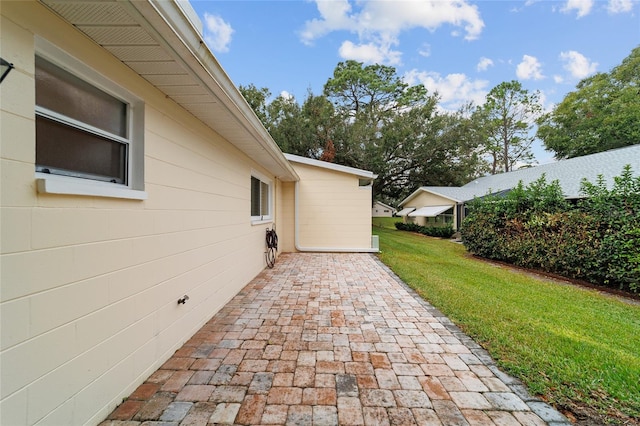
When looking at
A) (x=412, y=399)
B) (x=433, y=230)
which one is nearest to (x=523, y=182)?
(x=433, y=230)

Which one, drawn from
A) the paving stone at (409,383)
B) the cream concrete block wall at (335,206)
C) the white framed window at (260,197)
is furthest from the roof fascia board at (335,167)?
the paving stone at (409,383)

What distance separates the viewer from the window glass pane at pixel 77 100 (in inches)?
65.7

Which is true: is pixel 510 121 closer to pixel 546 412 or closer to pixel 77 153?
pixel 546 412

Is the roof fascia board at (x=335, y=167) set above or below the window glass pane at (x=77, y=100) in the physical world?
above

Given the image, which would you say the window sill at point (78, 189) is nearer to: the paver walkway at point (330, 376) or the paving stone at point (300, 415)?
the paver walkway at point (330, 376)

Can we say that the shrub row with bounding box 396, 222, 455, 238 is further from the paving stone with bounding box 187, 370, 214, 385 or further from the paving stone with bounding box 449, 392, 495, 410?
the paving stone with bounding box 187, 370, 214, 385

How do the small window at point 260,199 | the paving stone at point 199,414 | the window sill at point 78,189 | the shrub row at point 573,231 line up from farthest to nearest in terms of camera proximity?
1. the small window at point 260,199
2. the shrub row at point 573,231
3. the paving stone at point 199,414
4. the window sill at point 78,189

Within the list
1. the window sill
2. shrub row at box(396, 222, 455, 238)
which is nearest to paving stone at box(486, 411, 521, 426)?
the window sill

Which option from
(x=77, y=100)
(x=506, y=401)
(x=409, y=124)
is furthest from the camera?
(x=409, y=124)

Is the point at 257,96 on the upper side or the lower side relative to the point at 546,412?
upper

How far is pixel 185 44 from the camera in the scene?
1.95 metres

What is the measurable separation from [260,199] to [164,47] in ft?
18.6

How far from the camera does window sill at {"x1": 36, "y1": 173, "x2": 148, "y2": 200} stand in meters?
1.55

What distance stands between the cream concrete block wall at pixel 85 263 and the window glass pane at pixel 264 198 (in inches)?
168
